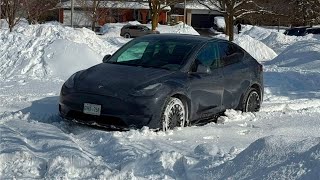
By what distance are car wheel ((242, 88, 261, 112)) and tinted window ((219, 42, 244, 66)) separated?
2.02ft

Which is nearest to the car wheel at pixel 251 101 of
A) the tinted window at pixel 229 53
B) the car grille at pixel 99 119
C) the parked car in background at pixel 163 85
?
the parked car in background at pixel 163 85

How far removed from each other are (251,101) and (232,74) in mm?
796

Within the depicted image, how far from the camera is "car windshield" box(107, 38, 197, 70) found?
25.4 feet

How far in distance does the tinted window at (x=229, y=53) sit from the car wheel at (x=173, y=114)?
1.50 metres

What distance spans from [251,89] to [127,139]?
3329 millimetres

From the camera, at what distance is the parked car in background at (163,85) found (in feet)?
22.5

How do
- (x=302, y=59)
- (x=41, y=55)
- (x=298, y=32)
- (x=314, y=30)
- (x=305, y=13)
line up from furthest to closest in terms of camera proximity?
(x=305, y=13), (x=298, y=32), (x=314, y=30), (x=302, y=59), (x=41, y=55)

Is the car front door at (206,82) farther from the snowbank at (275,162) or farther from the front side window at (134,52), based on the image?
the snowbank at (275,162)

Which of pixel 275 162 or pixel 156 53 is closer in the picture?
pixel 275 162

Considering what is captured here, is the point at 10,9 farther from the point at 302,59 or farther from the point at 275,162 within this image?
the point at 275,162

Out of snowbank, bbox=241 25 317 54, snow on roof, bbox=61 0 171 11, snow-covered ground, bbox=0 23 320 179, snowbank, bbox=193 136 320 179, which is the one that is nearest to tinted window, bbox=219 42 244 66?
snow-covered ground, bbox=0 23 320 179

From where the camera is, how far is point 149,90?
690cm

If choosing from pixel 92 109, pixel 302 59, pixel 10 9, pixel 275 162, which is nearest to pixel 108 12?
pixel 10 9

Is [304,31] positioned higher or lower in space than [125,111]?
lower
